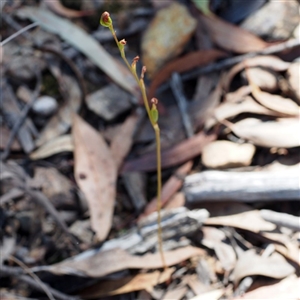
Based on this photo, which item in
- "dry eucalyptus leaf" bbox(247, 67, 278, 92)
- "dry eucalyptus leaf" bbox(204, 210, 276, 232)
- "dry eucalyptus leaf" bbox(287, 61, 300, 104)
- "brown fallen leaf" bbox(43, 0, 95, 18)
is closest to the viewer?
"dry eucalyptus leaf" bbox(204, 210, 276, 232)

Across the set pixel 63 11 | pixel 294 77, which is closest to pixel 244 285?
pixel 294 77

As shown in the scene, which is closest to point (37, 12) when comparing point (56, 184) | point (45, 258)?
point (56, 184)

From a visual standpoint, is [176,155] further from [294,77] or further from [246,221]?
[294,77]

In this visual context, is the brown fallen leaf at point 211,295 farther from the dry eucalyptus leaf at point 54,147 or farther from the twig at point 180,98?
the dry eucalyptus leaf at point 54,147

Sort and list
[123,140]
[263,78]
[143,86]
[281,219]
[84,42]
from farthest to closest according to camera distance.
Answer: [84,42], [123,140], [263,78], [281,219], [143,86]

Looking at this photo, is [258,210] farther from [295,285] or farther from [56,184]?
[56,184]

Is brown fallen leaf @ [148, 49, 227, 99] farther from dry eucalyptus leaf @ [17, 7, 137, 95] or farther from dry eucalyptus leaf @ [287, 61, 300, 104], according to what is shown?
dry eucalyptus leaf @ [287, 61, 300, 104]

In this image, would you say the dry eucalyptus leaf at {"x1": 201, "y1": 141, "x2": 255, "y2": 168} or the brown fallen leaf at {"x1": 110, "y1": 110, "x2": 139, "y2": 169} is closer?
the dry eucalyptus leaf at {"x1": 201, "y1": 141, "x2": 255, "y2": 168}

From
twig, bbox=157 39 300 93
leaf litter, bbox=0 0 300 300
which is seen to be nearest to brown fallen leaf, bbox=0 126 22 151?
leaf litter, bbox=0 0 300 300

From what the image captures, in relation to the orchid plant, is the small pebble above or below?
below
